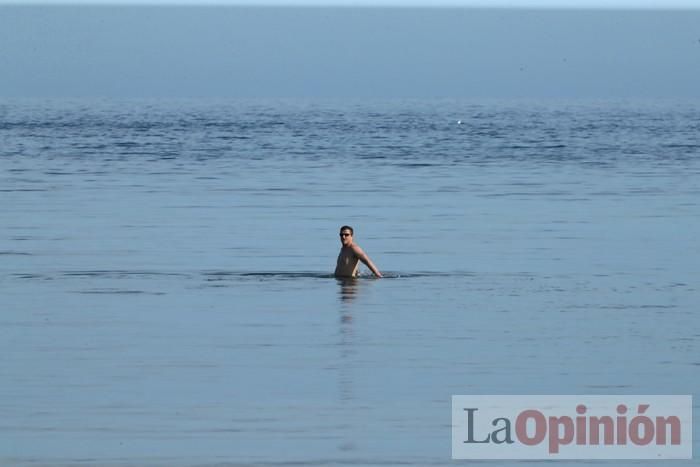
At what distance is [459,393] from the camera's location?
46.5ft

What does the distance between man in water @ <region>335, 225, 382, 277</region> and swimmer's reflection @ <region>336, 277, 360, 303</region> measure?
0.07 metres

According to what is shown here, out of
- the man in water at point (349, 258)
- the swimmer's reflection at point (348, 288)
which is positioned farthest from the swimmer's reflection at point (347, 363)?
the man in water at point (349, 258)

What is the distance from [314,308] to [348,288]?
6.28 feet

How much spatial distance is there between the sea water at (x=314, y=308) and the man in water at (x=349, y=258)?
215mm

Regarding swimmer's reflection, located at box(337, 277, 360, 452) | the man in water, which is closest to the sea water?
swimmer's reflection, located at box(337, 277, 360, 452)

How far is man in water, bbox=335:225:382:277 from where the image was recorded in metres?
21.0

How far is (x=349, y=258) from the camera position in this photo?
2148 cm

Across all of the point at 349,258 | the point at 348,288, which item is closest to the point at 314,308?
the point at 348,288

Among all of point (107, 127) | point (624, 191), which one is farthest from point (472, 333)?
point (107, 127)

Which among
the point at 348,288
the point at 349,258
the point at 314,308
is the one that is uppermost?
the point at 349,258

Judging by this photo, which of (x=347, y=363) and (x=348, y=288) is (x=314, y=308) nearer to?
(x=348, y=288)

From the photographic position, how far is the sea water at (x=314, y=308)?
1296 cm

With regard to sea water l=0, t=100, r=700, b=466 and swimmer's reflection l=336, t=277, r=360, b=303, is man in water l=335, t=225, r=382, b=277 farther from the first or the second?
sea water l=0, t=100, r=700, b=466

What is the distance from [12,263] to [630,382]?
12.0 meters
